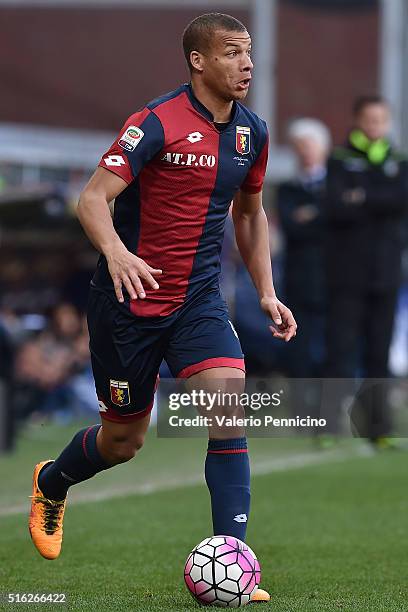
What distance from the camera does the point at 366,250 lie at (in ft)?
39.7

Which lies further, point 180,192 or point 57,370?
point 57,370

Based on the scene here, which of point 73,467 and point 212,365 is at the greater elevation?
point 212,365

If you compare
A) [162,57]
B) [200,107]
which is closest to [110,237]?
[200,107]

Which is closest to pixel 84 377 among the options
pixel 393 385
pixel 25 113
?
pixel 393 385

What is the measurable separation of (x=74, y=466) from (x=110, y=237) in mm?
1260

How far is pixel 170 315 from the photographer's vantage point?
5.99m

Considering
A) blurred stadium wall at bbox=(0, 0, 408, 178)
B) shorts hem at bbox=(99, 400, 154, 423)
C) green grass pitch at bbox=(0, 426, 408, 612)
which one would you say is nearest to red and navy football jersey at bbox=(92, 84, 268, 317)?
shorts hem at bbox=(99, 400, 154, 423)

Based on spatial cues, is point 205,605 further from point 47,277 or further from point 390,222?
point 47,277

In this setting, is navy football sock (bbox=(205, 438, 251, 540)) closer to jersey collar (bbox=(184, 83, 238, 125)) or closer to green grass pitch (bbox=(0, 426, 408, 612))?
green grass pitch (bbox=(0, 426, 408, 612))

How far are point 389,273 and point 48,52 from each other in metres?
9.77

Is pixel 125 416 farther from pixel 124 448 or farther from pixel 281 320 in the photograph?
pixel 281 320

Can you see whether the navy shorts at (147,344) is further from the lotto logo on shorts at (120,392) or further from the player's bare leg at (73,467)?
the player's bare leg at (73,467)

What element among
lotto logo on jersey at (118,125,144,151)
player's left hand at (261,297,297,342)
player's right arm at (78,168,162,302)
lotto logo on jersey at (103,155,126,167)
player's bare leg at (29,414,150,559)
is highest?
lotto logo on jersey at (118,125,144,151)

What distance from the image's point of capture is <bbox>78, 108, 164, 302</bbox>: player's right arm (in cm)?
553
